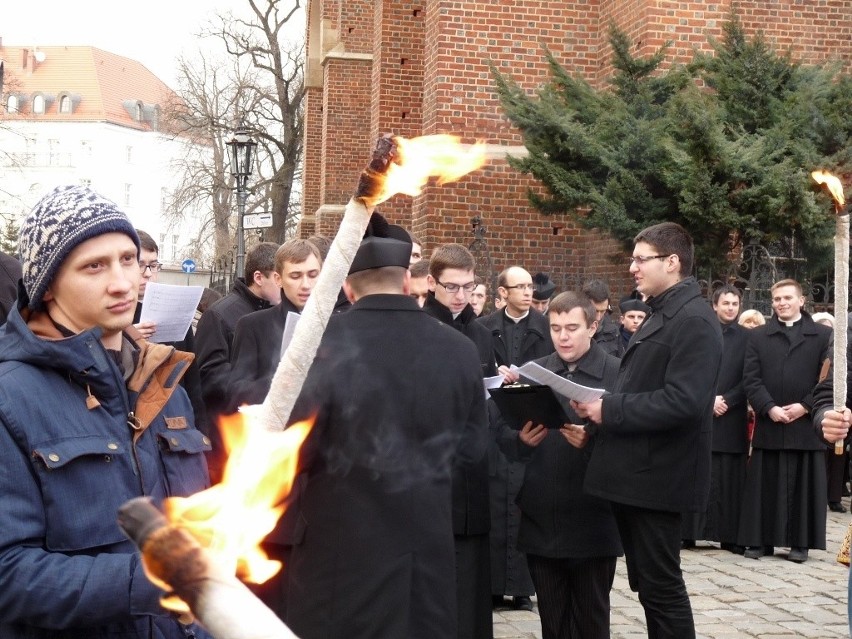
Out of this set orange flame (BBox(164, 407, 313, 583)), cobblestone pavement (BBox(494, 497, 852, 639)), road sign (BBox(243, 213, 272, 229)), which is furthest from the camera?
road sign (BBox(243, 213, 272, 229))

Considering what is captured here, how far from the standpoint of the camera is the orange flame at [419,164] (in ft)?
7.76

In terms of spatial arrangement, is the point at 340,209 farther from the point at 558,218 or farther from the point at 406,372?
the point at 406,372

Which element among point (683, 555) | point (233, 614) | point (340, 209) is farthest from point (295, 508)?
point (340, 209)

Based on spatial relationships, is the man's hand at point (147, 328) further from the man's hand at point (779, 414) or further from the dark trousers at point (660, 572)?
the man's hand at point (779, 414)

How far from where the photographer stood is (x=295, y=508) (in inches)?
193

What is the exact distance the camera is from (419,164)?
258cm

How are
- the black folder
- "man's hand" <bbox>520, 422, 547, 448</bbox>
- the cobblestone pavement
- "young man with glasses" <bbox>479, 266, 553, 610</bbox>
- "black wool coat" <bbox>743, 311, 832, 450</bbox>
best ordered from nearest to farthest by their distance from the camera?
the black folder
"man's hand" <bbox>520, 422, 547, 448</bbox>
the cobblestone pavement
"young man with glasses" <bbox>479, 266, 553, 610</bbox>
"black wool coat" <bbox>743, 311, 832, 450</bbox>

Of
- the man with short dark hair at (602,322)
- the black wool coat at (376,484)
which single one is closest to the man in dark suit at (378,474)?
the black wool coat at (376,484)

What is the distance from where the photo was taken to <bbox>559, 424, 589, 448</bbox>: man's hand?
5598mm

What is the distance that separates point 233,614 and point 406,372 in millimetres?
2779

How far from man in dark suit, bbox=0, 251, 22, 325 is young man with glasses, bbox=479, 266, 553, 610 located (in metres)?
2.74

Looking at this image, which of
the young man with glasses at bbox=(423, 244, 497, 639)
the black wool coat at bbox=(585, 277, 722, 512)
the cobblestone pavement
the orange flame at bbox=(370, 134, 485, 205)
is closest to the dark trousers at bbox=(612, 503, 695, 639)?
the black wool coat at bbox=(585, 277, 722, 512)

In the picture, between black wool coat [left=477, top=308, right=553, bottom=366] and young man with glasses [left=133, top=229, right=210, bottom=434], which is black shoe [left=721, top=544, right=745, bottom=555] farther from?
young man with glasses [left=133, top=229, right=210, bottom=434]

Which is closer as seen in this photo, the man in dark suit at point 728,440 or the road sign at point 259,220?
the man in dark suit at point 728,440
